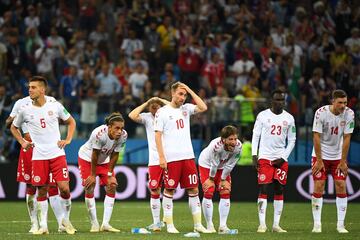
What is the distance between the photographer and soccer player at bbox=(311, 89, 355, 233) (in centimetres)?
1719

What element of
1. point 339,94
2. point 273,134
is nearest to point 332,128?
point 339,94

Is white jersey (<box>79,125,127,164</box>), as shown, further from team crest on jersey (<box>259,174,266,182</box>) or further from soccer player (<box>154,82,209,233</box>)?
team crest on jersey (<box>259,174,266,182</box>)

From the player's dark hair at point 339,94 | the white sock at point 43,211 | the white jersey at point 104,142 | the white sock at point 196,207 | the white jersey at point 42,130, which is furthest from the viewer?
the player's dark hair at point 339,94

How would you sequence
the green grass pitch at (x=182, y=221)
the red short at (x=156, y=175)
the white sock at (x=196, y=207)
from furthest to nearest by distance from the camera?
the red short at (x=156, y=175) < the white sock at (x=196, y=207) < the green grass pitch at (x=182, y=221)

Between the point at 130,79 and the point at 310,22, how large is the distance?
6.84m

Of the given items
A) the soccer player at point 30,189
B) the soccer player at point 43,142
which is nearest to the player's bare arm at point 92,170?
the soccer player at point 43,142

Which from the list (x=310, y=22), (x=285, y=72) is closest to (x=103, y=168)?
Result: (x=285, y=72)

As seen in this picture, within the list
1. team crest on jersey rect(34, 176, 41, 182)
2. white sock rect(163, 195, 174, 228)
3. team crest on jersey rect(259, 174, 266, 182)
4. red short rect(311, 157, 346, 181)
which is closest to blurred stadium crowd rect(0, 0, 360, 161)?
red short rect(311, 157, 346, 181)

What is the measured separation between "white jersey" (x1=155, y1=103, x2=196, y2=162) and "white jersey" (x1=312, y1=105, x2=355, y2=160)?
7.82 feet

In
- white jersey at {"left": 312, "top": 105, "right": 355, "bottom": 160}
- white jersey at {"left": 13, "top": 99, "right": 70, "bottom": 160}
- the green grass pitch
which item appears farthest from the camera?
white jersey at {"left": 312, "top": 105, "right": 355, "bottom": 160}

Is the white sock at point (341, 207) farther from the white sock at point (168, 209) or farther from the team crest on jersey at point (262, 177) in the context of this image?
the white sock at point (168, 209)

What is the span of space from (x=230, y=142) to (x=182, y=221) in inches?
154

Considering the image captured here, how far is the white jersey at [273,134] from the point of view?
1759 centimetres

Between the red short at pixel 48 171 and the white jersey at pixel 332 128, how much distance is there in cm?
444
